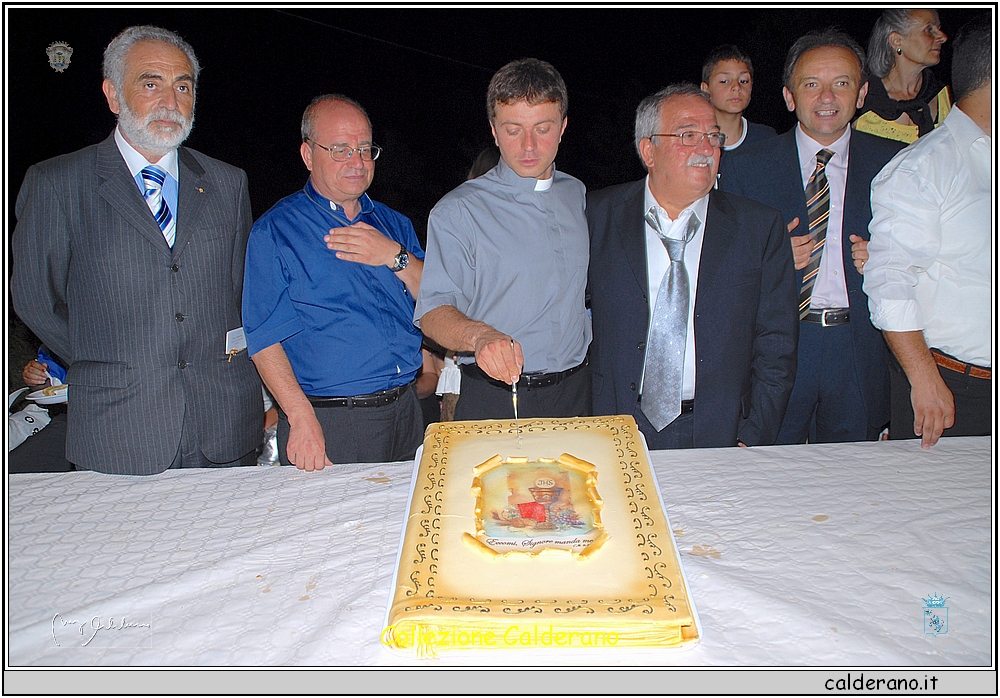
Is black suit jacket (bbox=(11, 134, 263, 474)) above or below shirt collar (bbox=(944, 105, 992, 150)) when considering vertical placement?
below

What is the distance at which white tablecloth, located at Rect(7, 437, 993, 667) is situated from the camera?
1067mm

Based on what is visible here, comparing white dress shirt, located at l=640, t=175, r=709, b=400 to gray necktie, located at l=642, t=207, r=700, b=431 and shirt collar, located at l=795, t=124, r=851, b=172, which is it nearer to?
gray necktie, located at l=642, t=207, r=700, b=431

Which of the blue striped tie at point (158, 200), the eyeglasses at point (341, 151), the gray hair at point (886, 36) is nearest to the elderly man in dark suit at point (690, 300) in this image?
the eyeglasses at point (341, 151)

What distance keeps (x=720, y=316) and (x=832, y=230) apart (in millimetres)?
634

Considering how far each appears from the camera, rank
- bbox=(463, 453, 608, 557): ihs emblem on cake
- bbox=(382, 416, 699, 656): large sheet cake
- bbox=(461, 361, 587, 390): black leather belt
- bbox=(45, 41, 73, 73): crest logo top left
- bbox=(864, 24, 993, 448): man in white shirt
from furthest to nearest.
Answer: bbox=(45, 41, 73, 73): crest logo top left < bbox=(461, 361, 587, 390): black leather belt < bbox=(864, 24, 993, 448): man in white shirt < bbox=(463, 453, 608, 557): ihs emblem on cake < bbox=(382, 416, 699, 656): large sheet cake

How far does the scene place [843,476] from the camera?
1.54m

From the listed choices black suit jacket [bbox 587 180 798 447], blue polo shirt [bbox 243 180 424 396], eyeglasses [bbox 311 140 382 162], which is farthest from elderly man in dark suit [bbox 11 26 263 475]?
black suit jacket [bbox 587 180 798 447]

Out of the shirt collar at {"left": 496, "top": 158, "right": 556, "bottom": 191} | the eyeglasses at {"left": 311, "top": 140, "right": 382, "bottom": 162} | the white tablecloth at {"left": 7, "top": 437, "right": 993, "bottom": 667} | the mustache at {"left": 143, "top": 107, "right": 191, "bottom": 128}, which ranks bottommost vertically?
the white tablecloth at {"left": 7, "top": 437, "right": 993, "bottom": 667}

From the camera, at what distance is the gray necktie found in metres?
2.00

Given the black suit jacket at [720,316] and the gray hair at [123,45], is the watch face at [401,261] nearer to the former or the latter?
the black suit jacket at [720,316]

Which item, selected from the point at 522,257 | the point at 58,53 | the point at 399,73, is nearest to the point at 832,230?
the point at 522,257

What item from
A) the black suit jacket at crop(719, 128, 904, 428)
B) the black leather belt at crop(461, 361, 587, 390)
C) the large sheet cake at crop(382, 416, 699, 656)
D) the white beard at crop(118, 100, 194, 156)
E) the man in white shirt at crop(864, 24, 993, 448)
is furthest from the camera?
the black suit jacket at crop(719, 128, 904, 428)

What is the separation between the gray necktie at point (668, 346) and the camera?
200 centimetres

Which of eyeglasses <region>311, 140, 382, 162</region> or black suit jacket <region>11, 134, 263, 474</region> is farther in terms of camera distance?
eyeglasses <region>311, 140, 382, 162</region>
